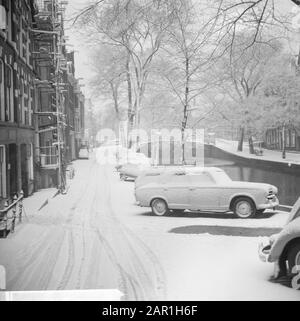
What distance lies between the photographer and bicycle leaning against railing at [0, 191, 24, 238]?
2.80 metres

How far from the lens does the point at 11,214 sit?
2.93 meters

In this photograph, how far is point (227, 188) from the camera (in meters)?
3.12

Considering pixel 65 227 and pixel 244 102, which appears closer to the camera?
pixel 65 227

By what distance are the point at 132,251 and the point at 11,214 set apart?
0.86 meters

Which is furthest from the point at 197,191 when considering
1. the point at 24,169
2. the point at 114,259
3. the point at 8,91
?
the point at 8,91

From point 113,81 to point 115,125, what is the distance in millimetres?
318

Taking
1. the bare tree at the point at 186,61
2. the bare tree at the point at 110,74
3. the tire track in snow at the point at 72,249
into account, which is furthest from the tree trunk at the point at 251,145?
the tire track in snow at the point at 72,249

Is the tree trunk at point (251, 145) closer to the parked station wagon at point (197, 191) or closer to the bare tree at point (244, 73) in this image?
the bare tree at point (244, 73)

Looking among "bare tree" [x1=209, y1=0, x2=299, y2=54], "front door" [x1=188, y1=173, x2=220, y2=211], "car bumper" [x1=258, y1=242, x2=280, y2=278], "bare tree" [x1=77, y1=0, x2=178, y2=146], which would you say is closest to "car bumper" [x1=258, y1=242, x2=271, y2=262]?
"car bumper" [x1=258, y1=242, x2=280, y2=278]

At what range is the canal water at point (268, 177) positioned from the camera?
9.89ft

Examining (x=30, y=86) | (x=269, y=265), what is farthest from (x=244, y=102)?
(x=30, y=86)
